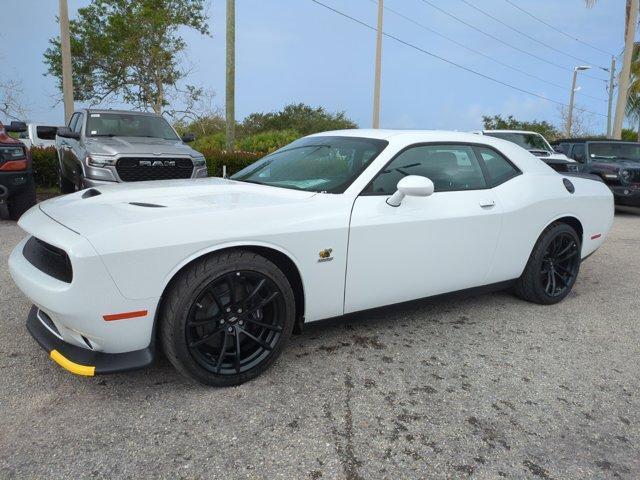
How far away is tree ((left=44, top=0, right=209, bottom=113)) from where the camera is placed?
843 inches

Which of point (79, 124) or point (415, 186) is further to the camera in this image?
point (79, 124)

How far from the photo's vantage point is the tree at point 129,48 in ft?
70.3

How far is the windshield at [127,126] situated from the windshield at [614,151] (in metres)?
8.95

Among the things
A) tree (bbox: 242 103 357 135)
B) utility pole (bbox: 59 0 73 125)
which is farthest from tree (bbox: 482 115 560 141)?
utility pole (bbox: 59 0 73 125)

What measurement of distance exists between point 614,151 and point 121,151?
34.0 feet

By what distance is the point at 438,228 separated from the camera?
10.6ft

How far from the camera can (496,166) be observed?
12.6ft

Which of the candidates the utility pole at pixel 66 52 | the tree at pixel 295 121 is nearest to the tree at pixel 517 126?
the tree at pixel 295 121

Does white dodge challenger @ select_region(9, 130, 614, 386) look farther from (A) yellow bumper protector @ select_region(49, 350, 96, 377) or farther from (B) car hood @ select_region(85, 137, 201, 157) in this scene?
(B) car hood @ select_region(85, 137, 201, 157)

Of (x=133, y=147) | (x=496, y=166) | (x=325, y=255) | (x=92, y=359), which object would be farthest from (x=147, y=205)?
(x=133, y=147)

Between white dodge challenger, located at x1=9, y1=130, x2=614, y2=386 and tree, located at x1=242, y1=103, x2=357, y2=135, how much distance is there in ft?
78.2

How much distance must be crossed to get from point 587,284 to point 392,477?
12.5 ft

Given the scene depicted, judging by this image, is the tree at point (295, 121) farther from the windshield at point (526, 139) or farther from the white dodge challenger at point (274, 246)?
the white dodge challenger at point (274, 246)

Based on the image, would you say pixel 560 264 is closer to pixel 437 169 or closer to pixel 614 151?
pixel 437 169
